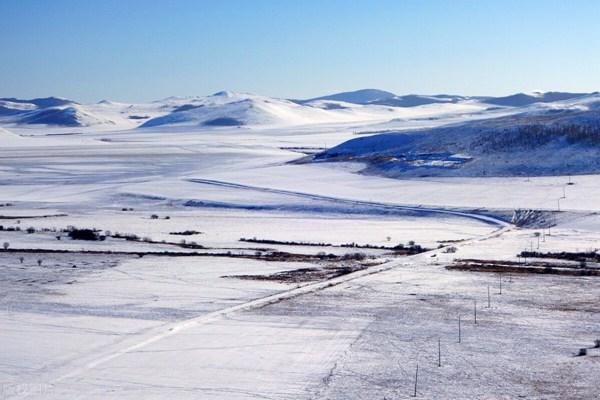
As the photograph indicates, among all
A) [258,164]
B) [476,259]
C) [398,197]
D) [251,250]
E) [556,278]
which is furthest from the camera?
[258,164]

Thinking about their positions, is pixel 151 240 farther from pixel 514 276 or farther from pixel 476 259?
pixel 514 276

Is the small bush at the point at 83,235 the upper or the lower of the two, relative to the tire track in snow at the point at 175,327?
upper

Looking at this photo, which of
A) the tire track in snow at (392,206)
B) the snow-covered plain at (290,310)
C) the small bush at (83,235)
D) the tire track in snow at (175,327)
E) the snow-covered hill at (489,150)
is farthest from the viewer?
the snow-covered hill at (489,150)

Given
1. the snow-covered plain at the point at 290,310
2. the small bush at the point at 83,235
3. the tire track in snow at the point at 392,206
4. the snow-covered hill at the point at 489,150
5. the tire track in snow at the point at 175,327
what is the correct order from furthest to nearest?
1. the snow-covered hill at the point at 489,150
2. the tire track in snow at the point at 392,206
3. the small bush at the point at 83,235
4. the tire track in snow at the point at 175,327
5. the snow-covered plain at the point at 290,310

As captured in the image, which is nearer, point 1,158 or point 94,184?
point 94,184

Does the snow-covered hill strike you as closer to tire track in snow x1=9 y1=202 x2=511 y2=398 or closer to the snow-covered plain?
the snow-covered plain

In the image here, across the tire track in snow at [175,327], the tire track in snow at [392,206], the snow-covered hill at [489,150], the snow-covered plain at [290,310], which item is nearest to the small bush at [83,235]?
the snow-covered plain at [290,310]

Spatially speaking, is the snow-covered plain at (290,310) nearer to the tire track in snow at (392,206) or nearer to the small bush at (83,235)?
the tire track in snow at (392,206)

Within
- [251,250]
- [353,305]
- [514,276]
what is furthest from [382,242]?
[353,305]

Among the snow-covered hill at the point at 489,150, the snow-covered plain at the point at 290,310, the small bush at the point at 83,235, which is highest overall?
the snow-covered hill at the point at 489,150

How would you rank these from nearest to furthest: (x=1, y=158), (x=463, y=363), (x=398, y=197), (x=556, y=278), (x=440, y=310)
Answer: (x=463, y=363) < (x=440, y=310) < (x=556, y=278) < (x=398, y=197) < (x=1, y=158)
